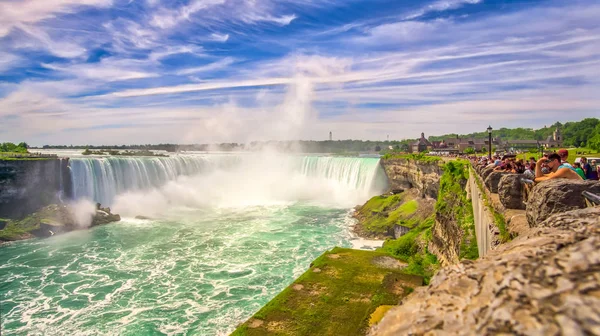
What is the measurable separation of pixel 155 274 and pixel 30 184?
20132 millimetres

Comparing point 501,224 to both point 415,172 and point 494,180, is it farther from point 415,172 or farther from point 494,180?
point 415,172

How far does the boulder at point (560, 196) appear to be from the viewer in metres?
3.59

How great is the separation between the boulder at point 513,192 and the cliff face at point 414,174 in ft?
65.6

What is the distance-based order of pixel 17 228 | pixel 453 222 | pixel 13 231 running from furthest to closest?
pixel 17 228
pixel 13 231
pixel 453 222

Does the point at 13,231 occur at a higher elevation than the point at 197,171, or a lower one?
lower

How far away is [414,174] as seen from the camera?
31016mm

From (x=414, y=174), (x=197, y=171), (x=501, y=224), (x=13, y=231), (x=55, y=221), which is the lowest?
(x=13, y=231)

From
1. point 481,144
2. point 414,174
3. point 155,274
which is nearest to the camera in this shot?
point 155,274

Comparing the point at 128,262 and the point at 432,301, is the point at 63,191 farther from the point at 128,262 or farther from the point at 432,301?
the point at 432,301

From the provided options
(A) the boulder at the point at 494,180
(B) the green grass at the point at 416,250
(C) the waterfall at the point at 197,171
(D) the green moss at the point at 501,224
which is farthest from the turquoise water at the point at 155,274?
(A) the boulder at the point at 494,180

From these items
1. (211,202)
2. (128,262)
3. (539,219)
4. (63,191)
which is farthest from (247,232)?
(539,219)

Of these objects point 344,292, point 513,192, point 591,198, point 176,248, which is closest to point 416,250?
point 344,292

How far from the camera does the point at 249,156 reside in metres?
50.4

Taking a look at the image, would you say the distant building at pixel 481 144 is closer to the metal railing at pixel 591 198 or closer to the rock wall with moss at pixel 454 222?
the rock wall with moss at pixel 454 222
